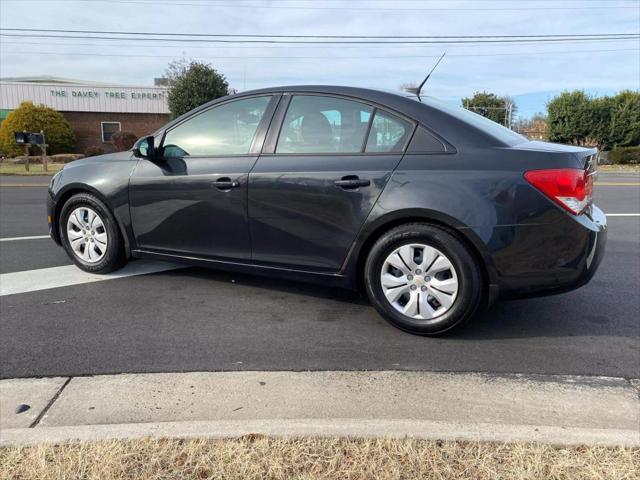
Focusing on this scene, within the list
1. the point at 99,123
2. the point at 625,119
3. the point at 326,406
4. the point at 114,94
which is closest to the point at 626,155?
the point at 625,119

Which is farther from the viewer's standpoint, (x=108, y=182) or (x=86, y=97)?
(x=86, y=97)

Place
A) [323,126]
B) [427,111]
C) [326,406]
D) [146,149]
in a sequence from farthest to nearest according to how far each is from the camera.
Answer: [146,149] → [323,126] → [427,111] → [326,406]

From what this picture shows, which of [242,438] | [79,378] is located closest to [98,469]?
[242,438]

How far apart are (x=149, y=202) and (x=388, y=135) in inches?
83.1

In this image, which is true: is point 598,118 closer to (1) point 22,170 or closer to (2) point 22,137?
(2) point 22,137

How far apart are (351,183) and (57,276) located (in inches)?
124

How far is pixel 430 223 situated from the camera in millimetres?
3457

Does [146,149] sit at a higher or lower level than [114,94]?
lower

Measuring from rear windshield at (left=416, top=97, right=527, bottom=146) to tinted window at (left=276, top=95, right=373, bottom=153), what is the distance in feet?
1.70

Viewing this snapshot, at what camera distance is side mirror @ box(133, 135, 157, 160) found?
439cm

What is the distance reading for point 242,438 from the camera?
2.29 m

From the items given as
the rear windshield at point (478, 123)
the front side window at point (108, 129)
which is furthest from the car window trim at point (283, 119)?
the front side window at point (108, 129)

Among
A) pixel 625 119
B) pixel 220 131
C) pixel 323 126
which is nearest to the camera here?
pixel 323 126

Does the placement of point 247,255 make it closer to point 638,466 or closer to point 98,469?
point 98,469
